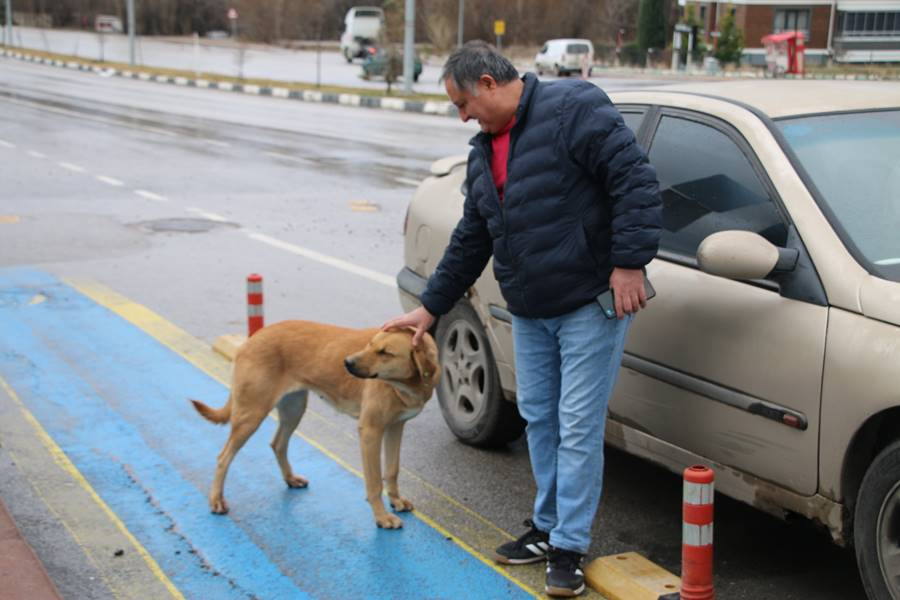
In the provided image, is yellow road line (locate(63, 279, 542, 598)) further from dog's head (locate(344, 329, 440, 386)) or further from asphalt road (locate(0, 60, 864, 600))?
dog's head (locate(344, 329, 440, 386))

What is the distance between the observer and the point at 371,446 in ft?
14.9

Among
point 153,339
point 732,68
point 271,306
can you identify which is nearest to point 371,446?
point 153,339

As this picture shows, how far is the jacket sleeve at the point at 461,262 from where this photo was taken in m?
4.30

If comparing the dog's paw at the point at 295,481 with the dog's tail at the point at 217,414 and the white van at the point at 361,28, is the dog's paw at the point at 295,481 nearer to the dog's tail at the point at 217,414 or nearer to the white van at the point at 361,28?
the dog's tail at the point at 217,414

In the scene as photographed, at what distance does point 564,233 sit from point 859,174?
1.06 m

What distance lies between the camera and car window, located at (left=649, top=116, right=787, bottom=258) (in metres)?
4.04

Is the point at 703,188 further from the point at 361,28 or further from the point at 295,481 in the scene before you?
the point at 361,28

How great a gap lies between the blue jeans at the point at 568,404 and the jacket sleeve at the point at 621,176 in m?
0.27

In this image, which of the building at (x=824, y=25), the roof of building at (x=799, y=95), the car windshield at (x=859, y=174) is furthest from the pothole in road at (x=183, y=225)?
the building at (x=824, y=25)

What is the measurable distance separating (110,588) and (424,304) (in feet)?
4.87

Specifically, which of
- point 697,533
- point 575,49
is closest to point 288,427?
point 697,533

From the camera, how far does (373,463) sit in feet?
14.9

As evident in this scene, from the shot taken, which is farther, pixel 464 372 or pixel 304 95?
pixel 304 95

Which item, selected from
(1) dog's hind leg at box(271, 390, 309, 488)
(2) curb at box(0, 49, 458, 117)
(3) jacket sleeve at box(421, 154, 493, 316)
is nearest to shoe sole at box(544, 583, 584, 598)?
(3) jacket sleeve at box(421, 154, 493, 316)
